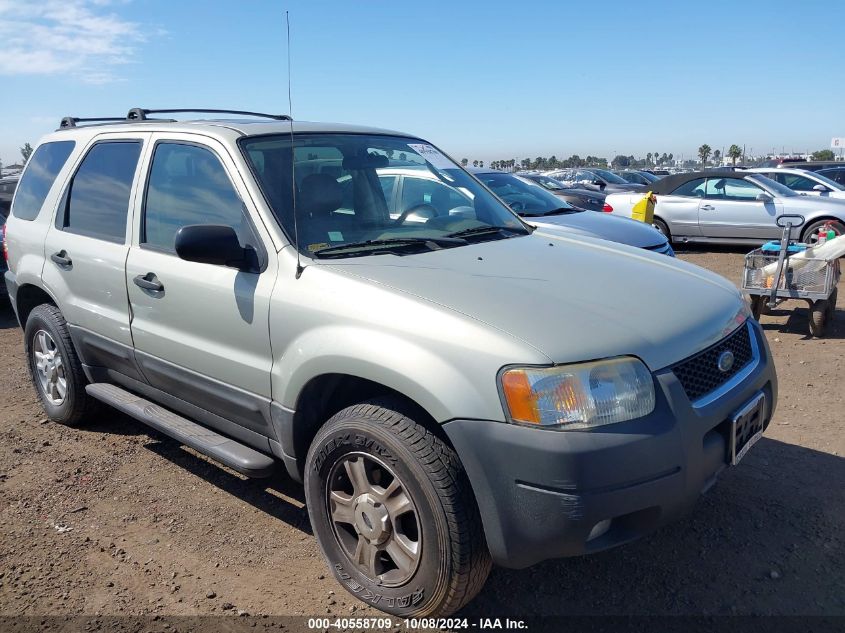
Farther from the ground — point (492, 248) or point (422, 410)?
point (492, 248)

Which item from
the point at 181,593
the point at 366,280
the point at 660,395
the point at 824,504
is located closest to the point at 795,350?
the point at 824,504

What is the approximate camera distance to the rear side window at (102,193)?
13.1 ft

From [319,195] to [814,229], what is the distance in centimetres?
Result: 1139

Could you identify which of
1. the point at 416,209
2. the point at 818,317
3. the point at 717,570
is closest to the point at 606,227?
the point at 818,317

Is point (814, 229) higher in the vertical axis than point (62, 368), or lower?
higher

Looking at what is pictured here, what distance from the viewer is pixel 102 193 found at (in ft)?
13.7

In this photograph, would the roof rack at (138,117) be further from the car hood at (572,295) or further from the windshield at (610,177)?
the windshield at (610,177)

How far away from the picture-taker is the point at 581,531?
238cm

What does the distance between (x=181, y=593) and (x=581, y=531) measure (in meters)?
1.76

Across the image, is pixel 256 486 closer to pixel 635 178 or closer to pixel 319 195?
pixel 319 195

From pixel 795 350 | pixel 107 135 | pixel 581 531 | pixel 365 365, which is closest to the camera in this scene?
pixel 581 531

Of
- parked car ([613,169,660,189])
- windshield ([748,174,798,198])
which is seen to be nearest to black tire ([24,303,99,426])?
windshield ([748,174,798,198])

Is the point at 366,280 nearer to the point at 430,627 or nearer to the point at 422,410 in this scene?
the point at 422,410

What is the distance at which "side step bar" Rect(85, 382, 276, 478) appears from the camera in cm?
324
